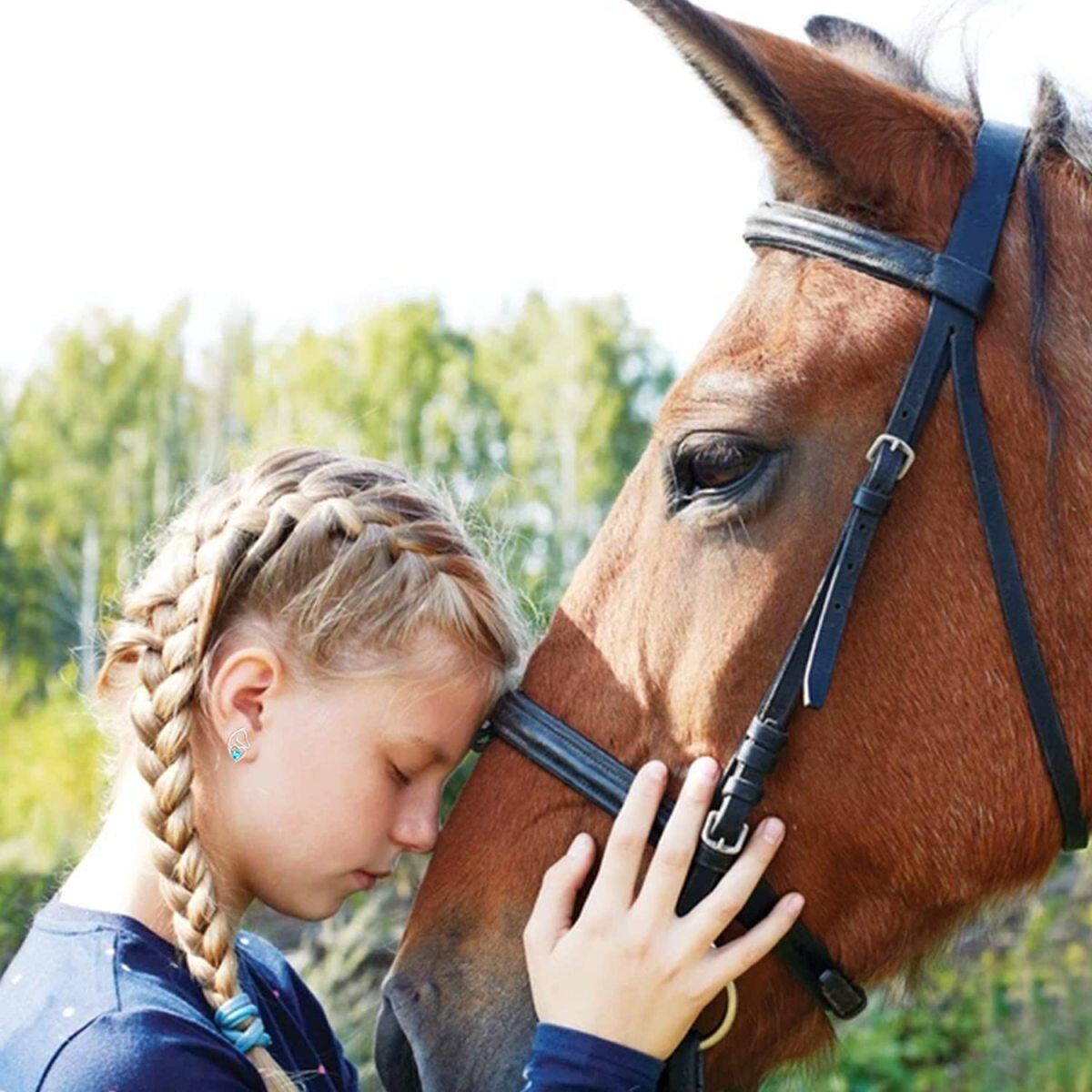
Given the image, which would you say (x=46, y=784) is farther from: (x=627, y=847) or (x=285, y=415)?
(x=285, y=415)

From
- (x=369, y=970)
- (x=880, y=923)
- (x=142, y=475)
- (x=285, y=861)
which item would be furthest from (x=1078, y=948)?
(x=142, y=475)

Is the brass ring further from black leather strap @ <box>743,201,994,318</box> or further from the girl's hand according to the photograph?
black leather strap @ <box>743,201,994,318</box>

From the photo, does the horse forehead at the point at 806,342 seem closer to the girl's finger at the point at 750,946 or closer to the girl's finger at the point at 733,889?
the girl's finger at the point at 733,889

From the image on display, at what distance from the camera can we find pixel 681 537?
2.24 meters

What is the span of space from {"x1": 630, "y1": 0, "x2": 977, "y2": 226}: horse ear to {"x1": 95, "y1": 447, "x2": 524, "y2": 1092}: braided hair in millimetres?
863

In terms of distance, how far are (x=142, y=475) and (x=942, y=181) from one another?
39.5 meters

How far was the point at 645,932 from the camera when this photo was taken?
208 centimetres

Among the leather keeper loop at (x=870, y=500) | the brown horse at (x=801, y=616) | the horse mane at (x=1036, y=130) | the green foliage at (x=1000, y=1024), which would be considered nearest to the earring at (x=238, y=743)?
the brown horse at (x=801, y=616)

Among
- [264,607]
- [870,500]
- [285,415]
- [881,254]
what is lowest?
[285,415]

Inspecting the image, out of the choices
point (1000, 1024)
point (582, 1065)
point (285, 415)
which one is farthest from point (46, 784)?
point (285, 415)

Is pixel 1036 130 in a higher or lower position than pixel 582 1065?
higher

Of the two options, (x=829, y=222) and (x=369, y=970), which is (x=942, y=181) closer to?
(x=829, y=222)

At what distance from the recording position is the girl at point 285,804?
194 cm

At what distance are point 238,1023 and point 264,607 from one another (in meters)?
0.64
